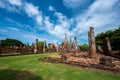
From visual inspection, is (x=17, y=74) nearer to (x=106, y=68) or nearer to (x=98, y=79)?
(x=98, y=79)

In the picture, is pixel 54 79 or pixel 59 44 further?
pixel 59 44

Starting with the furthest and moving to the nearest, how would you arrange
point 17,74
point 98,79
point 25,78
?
point 17,74 < point 25,78 < point 98,79

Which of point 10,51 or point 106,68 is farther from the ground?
point 10,51

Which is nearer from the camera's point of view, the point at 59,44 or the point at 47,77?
the point at 47,77

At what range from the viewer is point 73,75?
7.80m

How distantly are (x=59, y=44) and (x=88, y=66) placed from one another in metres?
34.2

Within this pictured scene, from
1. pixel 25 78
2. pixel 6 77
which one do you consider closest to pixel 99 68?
pixel 25 78

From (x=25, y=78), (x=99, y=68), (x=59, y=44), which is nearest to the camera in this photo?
(x=25, y=78)

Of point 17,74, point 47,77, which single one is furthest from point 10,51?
point 47,77

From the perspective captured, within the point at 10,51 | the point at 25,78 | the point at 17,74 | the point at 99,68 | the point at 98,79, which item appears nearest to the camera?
the point at 98,79

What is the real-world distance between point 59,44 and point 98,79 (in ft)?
121

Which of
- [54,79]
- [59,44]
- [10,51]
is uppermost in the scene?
[59,44]

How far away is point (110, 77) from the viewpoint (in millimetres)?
7250

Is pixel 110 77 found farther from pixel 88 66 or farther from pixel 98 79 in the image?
pixel 88 66
